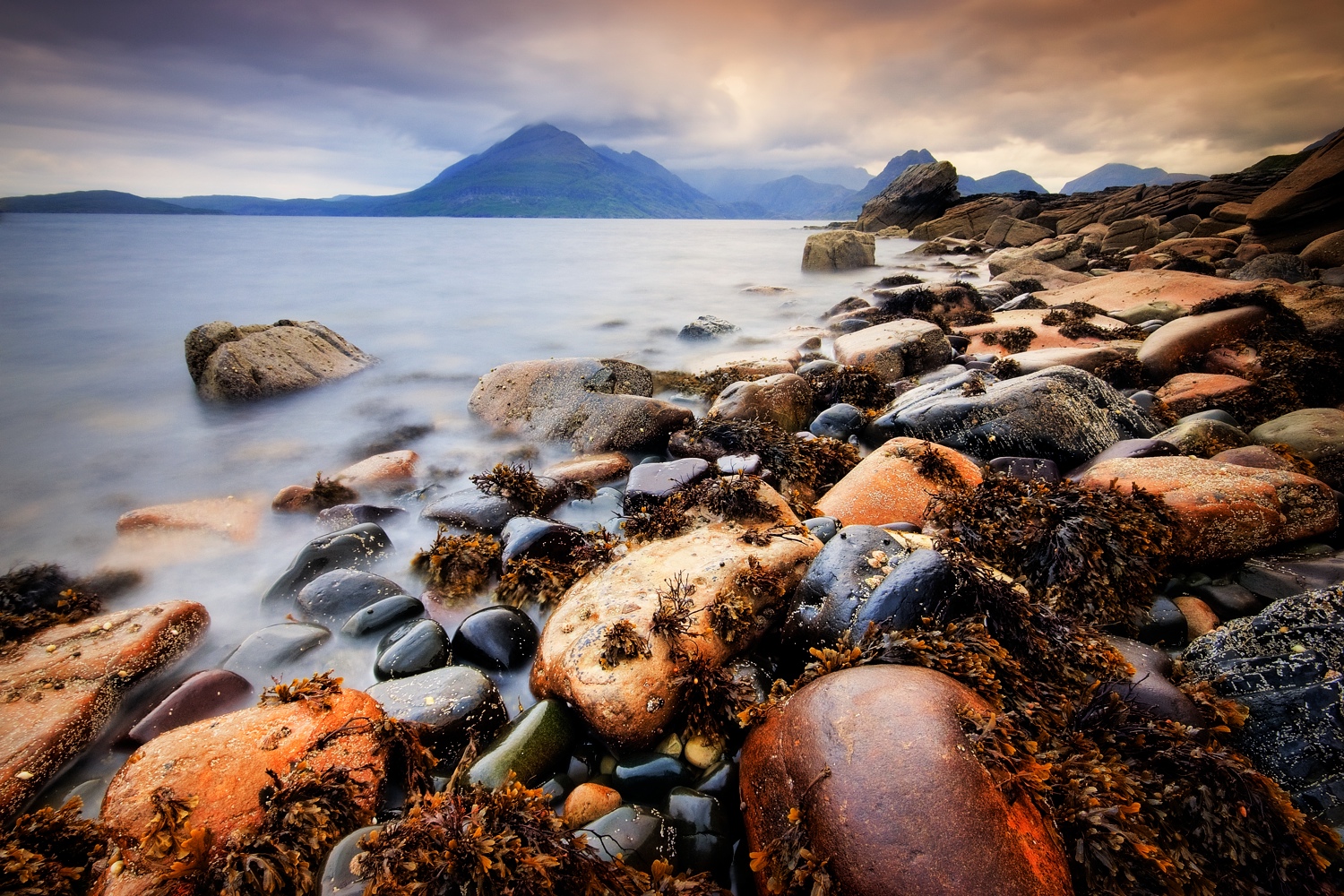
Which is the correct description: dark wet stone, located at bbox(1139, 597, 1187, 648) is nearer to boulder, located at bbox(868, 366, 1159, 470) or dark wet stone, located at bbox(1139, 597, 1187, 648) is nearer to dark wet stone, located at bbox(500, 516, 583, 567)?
boulder, located at bbox(868, 366, 1159, 470)

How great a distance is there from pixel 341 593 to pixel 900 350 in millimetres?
7875

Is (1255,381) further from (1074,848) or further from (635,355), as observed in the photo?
(635,355)

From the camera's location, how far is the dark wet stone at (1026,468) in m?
4.68

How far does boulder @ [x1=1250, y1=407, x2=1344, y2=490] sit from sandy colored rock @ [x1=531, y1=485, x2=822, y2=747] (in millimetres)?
4373

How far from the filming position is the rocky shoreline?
2.02 m

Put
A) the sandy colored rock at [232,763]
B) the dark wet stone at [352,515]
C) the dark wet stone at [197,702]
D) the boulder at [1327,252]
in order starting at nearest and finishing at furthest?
the sandy colored rock at [232,763]
the dark wet stone at [197,702]
the dark wet stone at [352,515]
the boulder at [1327,252]

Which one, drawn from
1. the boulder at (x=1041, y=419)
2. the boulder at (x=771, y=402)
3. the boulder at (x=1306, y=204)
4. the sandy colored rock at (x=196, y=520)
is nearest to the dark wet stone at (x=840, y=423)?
the boulder at (x=771, y=402)

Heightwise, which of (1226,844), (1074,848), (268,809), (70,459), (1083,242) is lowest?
(70,459)

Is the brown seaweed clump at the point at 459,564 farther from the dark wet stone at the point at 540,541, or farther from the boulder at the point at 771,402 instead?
the boulder at the point at 771,402

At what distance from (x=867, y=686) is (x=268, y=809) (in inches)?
99.3

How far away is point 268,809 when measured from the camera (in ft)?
7.87

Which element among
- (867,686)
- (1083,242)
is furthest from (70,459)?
(1083,242)

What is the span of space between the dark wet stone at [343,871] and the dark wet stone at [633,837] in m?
0.84

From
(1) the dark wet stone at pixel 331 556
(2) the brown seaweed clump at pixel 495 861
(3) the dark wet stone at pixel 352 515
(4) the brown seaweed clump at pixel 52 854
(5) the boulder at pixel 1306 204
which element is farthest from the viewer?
(5) the boulder at pixel 1306 204
